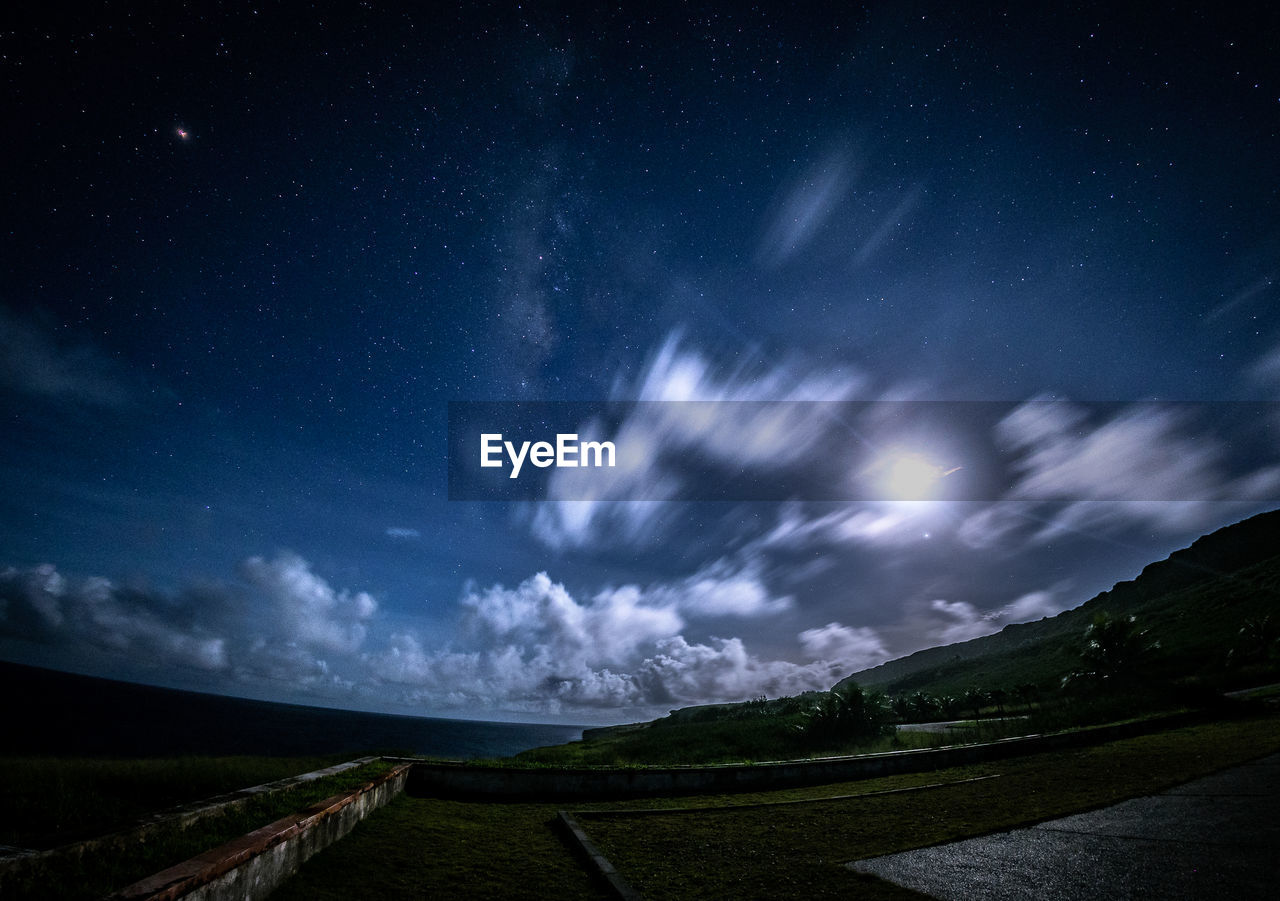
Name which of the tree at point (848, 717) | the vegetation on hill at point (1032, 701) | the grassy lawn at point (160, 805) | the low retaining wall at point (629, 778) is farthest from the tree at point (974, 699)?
the grassy lawn at point (160, 805)

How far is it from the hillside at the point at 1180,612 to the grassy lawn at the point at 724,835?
42.7 feet

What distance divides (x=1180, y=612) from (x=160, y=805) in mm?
134537

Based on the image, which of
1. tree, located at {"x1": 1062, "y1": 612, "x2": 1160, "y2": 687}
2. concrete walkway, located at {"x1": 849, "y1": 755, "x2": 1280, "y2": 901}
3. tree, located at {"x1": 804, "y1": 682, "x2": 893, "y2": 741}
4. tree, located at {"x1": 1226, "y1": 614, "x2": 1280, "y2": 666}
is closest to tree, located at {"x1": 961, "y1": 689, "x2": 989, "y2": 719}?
tree, located at {"x1": 1062, "y1": 612, "x2": 1160, "y2": 687}

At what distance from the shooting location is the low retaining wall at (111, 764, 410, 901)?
3.54 m

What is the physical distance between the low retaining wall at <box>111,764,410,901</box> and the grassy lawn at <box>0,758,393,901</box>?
405 mm

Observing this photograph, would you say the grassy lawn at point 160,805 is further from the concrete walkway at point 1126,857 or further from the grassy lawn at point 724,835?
the concrete walkway at point 1126,857

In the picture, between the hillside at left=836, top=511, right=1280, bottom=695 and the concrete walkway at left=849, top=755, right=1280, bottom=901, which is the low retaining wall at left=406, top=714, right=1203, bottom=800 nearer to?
the concrete walkway at left=849, top=755, right=1280, bottom=901

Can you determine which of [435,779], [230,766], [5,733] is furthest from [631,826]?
→ [5,733]

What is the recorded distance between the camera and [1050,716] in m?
19.3

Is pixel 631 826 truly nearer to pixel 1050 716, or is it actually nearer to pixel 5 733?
pixel 1050 716

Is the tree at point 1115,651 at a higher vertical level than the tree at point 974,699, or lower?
higher

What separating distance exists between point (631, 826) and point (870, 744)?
13948 millimetres

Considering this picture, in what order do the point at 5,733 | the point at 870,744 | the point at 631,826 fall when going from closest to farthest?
the point at 631,826 < the point at 870,744 < the point at 5,733

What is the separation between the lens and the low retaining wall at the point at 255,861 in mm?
3539
